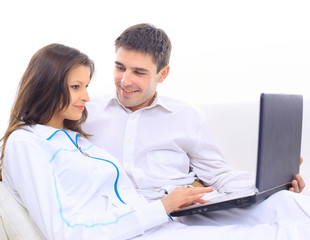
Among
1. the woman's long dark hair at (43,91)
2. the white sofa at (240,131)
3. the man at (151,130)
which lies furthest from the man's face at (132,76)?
the white sofa at (240,131)

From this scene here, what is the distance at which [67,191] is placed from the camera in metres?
1.18

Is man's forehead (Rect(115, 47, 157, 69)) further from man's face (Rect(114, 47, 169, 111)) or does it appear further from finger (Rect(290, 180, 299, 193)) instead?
finger (Rect(290, 180, 299, 193))

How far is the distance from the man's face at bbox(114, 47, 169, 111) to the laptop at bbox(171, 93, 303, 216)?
1.97 ft

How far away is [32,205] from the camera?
108 centimetres

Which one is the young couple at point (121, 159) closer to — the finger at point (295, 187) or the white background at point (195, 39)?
the finger at point (295, 187)

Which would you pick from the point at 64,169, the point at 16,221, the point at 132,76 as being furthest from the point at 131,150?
the point at 16,221

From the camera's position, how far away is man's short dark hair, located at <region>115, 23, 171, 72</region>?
1.69 metres

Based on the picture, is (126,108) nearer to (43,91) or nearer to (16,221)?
(43,91)

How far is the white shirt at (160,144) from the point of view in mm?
1583

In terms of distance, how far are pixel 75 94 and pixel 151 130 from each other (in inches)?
17.6

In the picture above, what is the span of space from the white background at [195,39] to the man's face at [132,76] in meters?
0.99

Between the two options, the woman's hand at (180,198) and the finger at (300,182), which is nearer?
the woman's hand at (180,198)

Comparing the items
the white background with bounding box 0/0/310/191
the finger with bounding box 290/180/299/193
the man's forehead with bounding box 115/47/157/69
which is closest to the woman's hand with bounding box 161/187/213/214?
the finger with bounding box 290/180/299/193

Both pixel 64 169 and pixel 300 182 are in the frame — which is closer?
pixel 64 169
